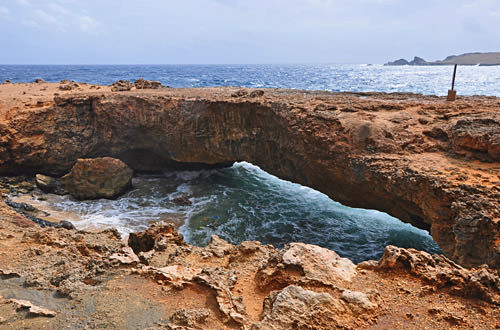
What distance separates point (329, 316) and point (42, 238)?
18.5 feet

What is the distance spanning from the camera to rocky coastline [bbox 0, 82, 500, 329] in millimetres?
3889

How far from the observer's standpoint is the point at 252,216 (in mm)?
12344

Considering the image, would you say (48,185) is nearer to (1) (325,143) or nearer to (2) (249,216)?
(2) (249,216)

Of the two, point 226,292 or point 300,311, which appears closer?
point 300,311

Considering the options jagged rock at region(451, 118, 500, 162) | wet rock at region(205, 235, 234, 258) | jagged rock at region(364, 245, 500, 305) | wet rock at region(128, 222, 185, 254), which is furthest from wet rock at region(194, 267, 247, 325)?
jagged rock at region(451, 118, 500, 162)

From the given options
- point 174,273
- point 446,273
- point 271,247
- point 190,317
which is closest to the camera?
point 190,317

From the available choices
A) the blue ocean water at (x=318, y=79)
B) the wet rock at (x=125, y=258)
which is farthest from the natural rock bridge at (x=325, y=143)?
the blue ocean water at (x=318, y=79)

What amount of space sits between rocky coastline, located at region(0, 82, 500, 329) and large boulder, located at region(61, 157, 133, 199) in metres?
1.72

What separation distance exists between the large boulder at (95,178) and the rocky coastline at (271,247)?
1718 mm

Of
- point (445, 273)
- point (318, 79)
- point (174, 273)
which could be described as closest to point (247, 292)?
point (174, 273)

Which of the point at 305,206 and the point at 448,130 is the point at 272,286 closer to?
the point at 448,130

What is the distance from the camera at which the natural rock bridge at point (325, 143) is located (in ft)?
22.1

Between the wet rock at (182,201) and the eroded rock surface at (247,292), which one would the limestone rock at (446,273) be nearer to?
the eroded rock surface at (247,292)

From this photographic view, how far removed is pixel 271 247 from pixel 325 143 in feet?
14.0
